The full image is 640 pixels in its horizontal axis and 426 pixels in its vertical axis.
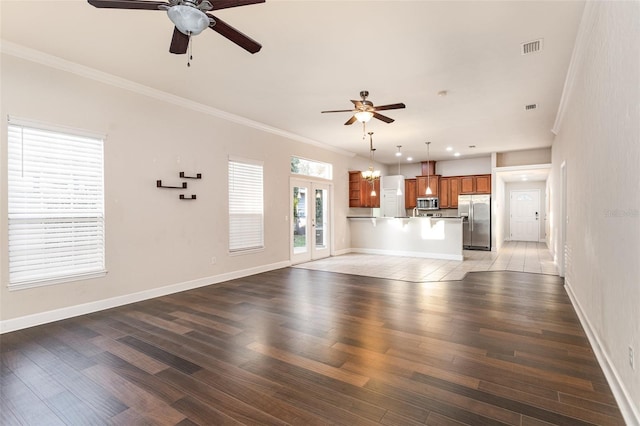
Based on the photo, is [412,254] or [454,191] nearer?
[412,254]

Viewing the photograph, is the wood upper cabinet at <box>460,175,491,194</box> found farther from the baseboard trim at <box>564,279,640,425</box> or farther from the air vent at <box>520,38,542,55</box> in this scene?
the baseboard trim at <box>564,279,640,425</box>

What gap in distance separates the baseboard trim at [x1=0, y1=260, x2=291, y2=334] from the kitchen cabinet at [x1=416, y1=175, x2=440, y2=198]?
7111 millimetres

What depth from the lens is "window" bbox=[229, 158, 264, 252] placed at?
5914 mm

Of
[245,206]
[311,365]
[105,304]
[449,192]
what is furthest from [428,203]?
[105,304]

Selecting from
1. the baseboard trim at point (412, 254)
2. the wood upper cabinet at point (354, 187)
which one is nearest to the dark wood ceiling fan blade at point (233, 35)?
the baseboard trim at point (412, 254)

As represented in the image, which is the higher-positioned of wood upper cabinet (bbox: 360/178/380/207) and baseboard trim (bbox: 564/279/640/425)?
wood upper cabinet (bbox: 360/178/380/207)

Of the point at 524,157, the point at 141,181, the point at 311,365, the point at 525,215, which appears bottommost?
the point at 311,365

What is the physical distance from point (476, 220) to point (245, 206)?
288 inches

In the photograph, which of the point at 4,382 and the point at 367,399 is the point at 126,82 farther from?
the point at 367,399

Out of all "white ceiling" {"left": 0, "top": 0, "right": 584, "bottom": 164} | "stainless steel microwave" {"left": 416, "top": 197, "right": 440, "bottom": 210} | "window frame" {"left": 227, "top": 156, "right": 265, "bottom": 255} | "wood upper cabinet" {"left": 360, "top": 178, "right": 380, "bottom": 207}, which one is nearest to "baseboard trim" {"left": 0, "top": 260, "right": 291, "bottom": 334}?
"window frame" {"left": 227, "top": 156, "right": 265, "bottom": 255}

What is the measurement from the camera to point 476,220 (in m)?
9.98

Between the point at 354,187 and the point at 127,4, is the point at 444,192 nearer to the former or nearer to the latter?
the point at 354,187

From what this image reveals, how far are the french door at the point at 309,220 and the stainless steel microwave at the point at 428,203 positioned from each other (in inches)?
149

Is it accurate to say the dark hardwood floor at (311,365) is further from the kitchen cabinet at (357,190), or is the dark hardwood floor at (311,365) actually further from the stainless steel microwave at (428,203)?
the stainless steel microwave at (428,203)
